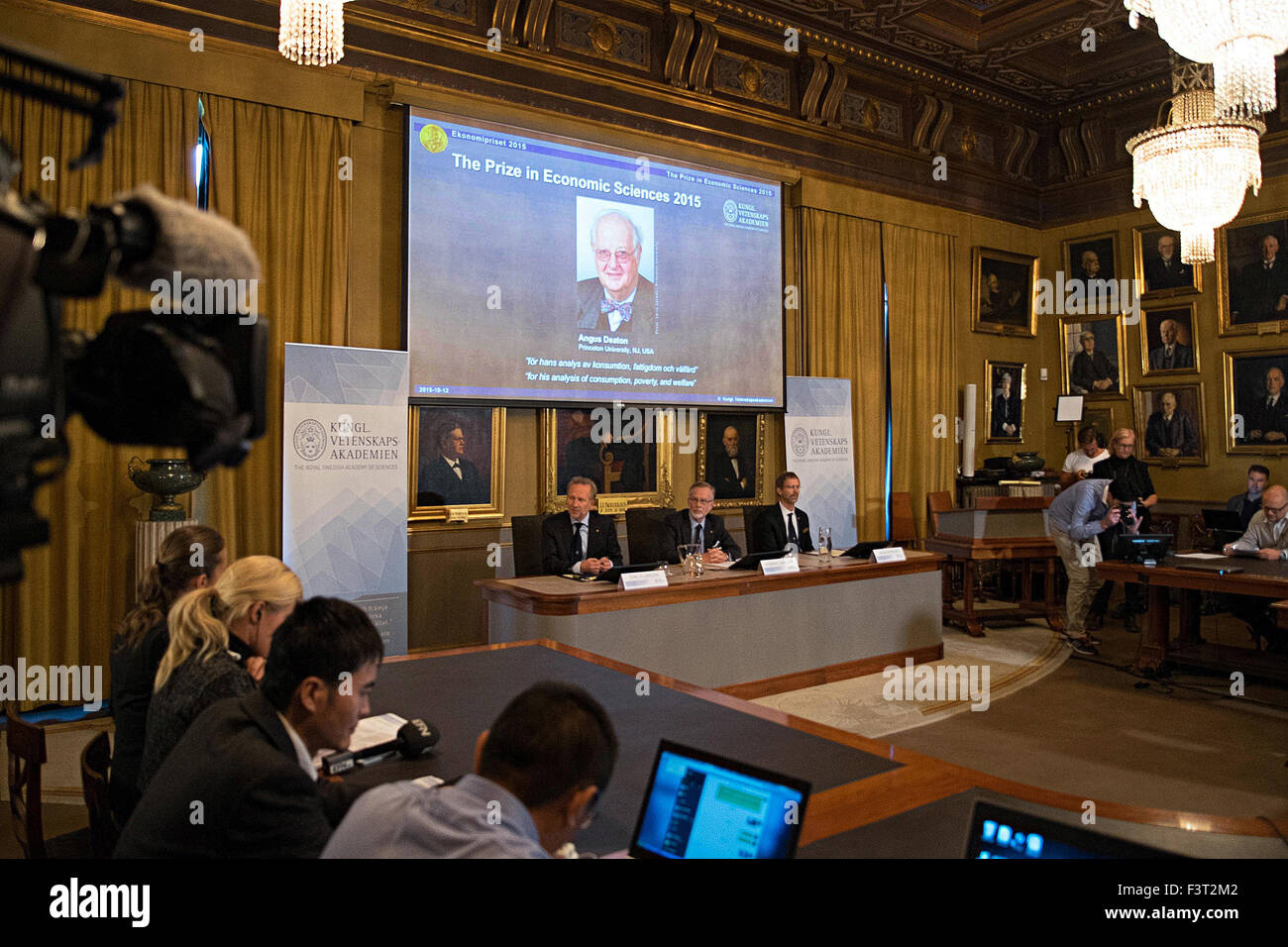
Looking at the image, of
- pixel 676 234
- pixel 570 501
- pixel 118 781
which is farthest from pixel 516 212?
pixel 118 781

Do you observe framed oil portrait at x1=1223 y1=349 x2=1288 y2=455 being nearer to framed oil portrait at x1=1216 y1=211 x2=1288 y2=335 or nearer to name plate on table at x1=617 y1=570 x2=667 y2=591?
framed oil portrait at x1=1216 y1=211 x2=1288 y2=335

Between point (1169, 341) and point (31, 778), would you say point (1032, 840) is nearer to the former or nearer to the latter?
point (31, 778)

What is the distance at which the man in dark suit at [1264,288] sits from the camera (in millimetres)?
8711

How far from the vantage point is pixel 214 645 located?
2227 millimetres

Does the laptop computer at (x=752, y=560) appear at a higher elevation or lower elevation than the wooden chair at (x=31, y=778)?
higher

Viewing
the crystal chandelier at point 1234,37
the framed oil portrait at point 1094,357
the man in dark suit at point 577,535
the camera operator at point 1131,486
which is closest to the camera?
the crystal chandelier at point 1234,37

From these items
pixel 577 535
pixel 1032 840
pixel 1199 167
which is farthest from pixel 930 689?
pixel 1032 840

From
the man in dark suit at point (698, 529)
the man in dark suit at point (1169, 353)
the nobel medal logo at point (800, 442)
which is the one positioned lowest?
the man in dark suit at point (698, 529)

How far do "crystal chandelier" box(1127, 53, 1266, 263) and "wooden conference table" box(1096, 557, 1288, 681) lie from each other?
2.20 m

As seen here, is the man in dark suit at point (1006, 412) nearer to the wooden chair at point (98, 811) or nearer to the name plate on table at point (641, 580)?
the name plate on table at point (641, 580)

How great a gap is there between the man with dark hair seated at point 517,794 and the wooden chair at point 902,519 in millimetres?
8161

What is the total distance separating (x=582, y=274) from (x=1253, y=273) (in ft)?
22.2

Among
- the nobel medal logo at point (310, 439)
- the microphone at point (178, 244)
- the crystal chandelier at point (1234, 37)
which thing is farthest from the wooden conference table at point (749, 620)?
the microphone at point (178, 244)

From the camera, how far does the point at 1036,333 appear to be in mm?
10758
